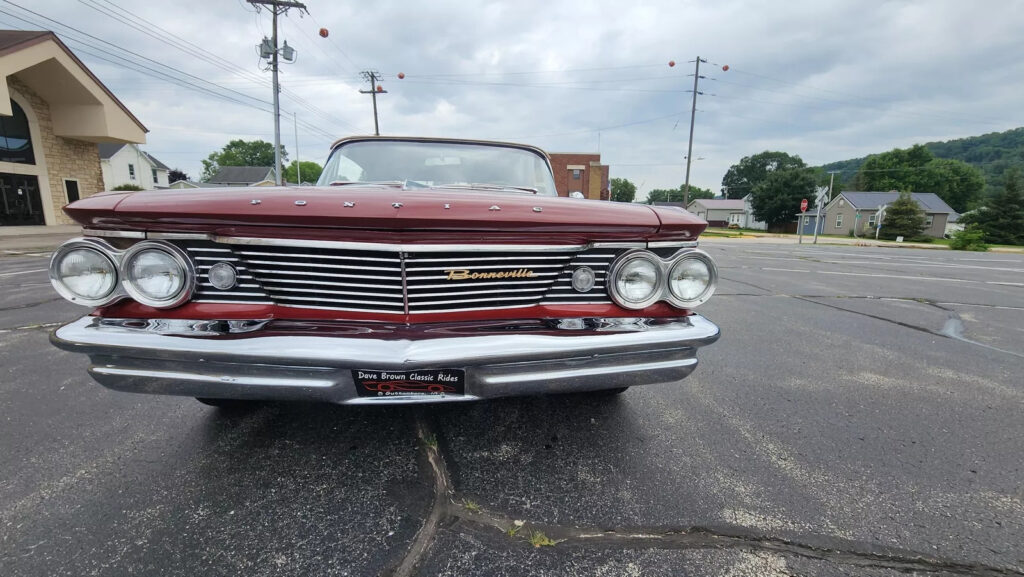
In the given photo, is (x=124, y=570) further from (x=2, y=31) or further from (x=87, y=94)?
(x=2, y=31)

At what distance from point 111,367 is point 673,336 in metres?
1.99

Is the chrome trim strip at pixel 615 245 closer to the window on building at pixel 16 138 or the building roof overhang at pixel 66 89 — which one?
the building roof overhang at pixel 66 89

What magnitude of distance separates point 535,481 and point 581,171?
1390 inches

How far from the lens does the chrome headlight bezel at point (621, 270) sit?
1.74m

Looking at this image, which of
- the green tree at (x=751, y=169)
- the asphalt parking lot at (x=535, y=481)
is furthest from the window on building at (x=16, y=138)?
the green tree at (x=751, y=169)

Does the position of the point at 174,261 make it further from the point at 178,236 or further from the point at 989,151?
the point at 989,151

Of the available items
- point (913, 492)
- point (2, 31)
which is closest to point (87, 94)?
point (2, 31)

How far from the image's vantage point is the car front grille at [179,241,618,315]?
5.12 feet

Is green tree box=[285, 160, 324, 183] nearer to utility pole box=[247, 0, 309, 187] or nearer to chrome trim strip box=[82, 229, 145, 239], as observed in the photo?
utility pole box=[247, 0, 309, 187]

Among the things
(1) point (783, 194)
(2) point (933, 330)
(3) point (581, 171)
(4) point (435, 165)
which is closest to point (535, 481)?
(4) point (435, 165)

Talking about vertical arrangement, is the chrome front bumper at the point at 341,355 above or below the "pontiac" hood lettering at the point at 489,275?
below

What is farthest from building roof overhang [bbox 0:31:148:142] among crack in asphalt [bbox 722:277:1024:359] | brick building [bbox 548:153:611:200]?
brick building [bbox 548:153:611:200]

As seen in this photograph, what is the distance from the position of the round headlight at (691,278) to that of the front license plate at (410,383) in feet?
3.11

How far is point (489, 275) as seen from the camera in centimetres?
167
